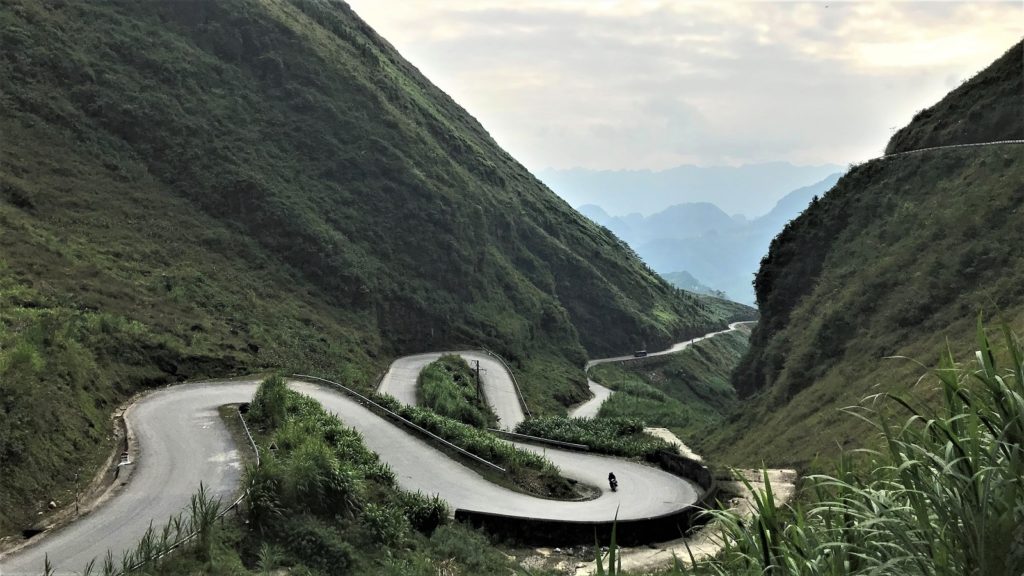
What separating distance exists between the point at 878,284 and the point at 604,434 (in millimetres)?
17209

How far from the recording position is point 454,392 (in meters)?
43.6

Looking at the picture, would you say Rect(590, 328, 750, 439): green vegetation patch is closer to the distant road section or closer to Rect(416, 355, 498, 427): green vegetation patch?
the distant road section

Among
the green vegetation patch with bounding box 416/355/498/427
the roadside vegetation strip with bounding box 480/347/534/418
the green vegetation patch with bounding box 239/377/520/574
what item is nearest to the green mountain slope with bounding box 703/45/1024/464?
the green vegetation patch with bounding box 239/377/520/574

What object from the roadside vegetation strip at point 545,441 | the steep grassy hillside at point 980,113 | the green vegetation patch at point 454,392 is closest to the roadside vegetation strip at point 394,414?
the roadside vegetation strip at point 545,441

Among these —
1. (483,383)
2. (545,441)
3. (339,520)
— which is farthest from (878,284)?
(483,383)

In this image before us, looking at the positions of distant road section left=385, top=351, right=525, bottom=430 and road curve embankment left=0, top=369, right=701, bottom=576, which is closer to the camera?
road curve embankment left=0, top=369, right=701, bottom=576

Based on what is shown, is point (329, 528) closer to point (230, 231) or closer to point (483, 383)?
point (483, 383)

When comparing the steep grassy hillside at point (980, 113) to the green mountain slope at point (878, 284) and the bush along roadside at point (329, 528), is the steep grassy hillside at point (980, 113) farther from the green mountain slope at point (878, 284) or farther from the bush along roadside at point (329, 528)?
the bush along roadside at point (329, 528)

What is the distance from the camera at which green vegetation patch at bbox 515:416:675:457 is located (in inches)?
1181

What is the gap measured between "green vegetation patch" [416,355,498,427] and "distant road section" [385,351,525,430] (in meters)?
0.95

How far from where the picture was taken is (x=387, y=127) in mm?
→ 79938

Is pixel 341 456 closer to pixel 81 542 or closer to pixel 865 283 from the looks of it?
pixel 81 542

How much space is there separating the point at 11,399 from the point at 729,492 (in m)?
22.9

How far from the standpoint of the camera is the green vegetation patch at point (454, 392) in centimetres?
3866
